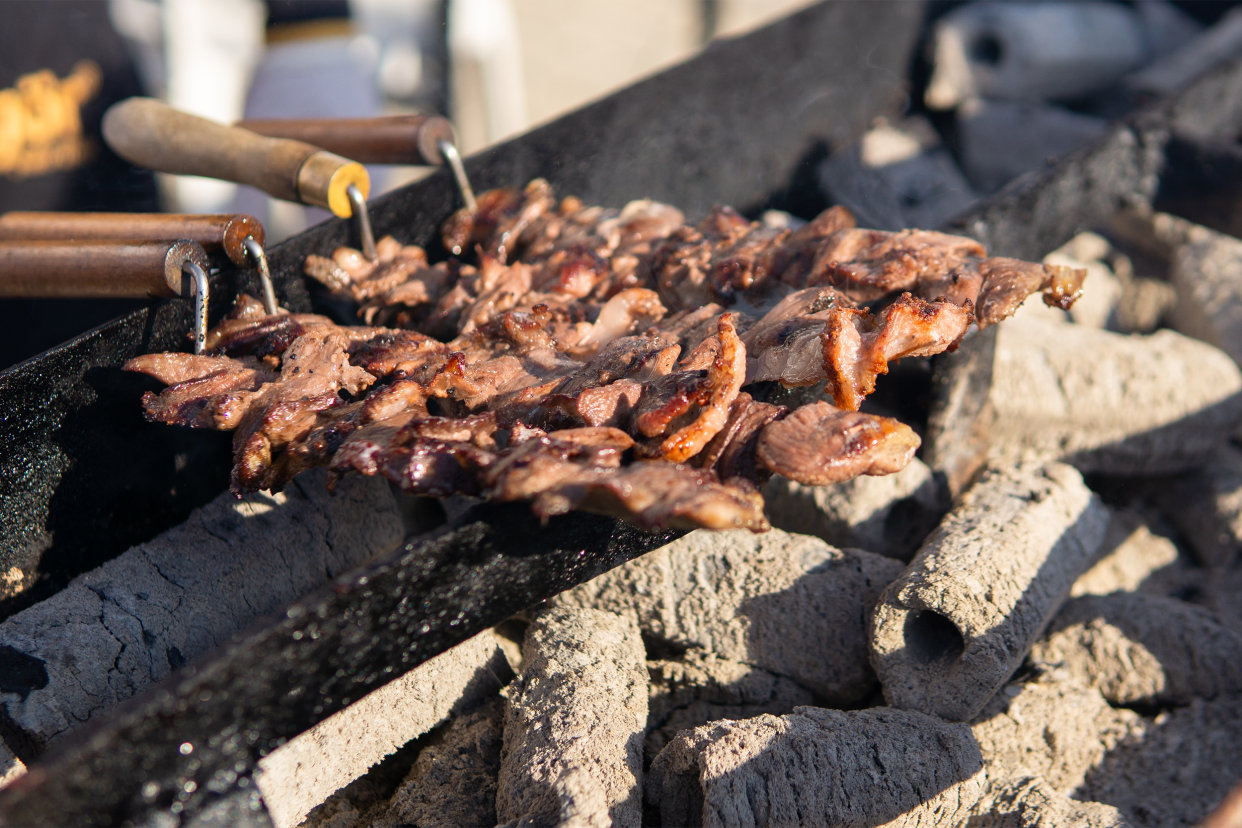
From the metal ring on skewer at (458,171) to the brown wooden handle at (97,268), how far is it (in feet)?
3.13

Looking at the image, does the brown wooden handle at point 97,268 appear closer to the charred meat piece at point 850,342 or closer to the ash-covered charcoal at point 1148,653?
the charred meat piece at point 850,342

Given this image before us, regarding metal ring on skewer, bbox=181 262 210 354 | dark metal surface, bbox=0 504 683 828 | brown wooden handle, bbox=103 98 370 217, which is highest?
brown wooden handle, bbox=103 98 370 217

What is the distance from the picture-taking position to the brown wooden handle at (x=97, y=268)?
198 cm

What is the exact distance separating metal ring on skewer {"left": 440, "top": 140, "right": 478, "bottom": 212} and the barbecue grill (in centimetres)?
8

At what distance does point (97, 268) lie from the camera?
2037mm

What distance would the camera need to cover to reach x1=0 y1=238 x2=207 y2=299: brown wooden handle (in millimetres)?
1977

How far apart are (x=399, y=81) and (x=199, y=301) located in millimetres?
3952

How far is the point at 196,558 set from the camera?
2.09 meters

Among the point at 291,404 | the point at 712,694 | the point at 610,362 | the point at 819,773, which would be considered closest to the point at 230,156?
the point at 291,404

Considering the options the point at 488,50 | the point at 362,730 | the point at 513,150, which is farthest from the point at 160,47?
the point at 362,730

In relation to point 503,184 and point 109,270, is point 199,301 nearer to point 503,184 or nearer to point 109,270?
point 109,270

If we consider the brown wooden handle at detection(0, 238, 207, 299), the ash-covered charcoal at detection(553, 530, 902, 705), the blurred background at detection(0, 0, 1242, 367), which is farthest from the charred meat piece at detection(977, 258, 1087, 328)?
the blurred background at detection(0, 0, 1242, 367)

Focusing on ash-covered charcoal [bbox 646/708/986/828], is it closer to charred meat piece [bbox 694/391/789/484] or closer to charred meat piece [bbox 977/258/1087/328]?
charred meat piece [bbox 694/391/789/484]

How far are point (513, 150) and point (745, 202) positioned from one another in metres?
1.25
